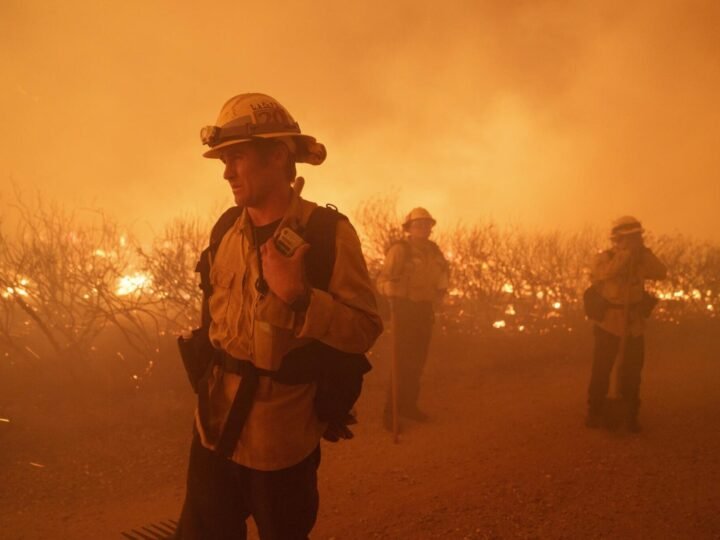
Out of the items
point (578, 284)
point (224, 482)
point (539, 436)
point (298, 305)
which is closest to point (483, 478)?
point (539, 436)

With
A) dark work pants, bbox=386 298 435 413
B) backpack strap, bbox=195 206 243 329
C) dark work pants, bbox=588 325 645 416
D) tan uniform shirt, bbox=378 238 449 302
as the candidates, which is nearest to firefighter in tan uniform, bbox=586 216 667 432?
dark work pants, bbox=588 325 645 416

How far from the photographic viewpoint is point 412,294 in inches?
227

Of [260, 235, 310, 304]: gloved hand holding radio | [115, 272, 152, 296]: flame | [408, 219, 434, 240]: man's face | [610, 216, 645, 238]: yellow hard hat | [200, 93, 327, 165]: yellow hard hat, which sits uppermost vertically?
[610, 216, 645, 238]: yellow hard hat

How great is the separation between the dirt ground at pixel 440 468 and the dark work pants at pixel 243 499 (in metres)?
1.63

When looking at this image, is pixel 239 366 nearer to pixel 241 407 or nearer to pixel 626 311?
pixel 241 407

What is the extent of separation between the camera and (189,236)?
805 centimetres

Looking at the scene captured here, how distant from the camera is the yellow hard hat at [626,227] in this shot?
5.06 meters

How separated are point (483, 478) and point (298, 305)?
3.27m

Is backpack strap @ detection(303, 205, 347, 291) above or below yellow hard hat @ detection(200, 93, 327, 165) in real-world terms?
below

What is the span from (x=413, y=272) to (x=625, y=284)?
8.10ft

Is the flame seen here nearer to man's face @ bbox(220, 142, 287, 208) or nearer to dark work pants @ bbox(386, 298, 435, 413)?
dark work pants @ bbox(386, 298, 435, 413)

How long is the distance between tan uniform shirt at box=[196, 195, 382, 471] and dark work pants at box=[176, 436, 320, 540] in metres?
0.11

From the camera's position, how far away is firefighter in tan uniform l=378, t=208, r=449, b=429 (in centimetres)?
564

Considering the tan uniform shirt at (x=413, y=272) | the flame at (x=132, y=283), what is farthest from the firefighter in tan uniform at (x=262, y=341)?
the flame at (x=132, y=283)
